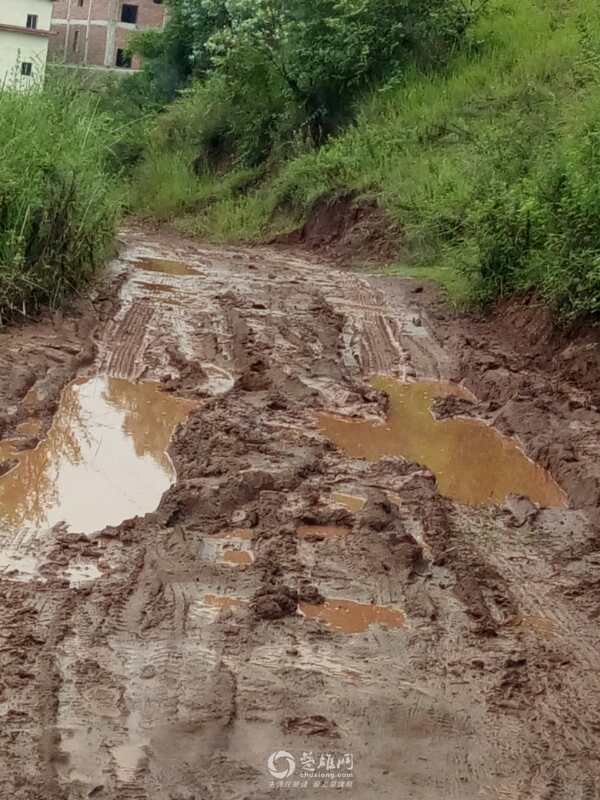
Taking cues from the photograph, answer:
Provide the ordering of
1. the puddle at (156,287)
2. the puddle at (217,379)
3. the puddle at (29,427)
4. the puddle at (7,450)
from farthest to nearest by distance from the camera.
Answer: the puddle at (156,287)
the puddle at (217,379)
the puddle at (29,427)
the puddle at (7,450)

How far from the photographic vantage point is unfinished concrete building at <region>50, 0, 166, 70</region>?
46.1 metres

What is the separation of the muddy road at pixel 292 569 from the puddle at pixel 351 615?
0.04 ft

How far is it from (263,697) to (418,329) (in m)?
7.33

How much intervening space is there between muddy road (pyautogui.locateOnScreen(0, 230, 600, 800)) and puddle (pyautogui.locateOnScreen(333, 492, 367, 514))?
16 mm

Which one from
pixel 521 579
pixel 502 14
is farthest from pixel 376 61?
pixel 521 579

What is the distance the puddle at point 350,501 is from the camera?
570 cm

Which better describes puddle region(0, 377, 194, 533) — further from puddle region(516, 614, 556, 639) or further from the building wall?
the building wall

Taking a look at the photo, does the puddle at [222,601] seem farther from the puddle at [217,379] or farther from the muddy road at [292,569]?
the puddle at [217,379]

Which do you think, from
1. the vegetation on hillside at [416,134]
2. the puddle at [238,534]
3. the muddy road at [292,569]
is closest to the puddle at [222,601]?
the muddy road at [292,569]

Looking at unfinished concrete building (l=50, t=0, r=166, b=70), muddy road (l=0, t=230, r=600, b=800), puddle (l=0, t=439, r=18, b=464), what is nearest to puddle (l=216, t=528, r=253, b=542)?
muddy road (l=0, t=230, r=600, b=800)

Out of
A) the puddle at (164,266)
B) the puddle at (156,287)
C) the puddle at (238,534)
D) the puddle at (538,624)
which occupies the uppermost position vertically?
the puddle at (538,624)

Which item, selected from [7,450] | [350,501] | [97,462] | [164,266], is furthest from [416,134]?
[350,501]

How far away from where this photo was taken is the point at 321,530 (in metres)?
5.38

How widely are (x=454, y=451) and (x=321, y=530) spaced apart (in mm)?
2069
